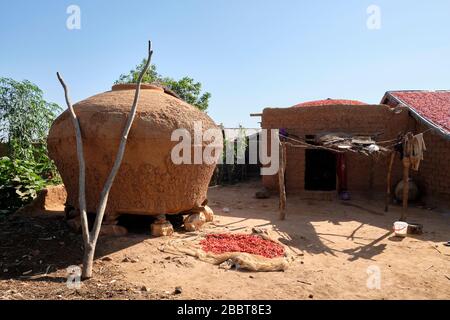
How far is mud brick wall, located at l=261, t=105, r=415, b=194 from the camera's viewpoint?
9.90m

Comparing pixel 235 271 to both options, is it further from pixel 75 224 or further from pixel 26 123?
pixel 26 123

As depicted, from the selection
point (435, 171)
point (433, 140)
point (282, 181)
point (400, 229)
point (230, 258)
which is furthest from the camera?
point (433, 140)

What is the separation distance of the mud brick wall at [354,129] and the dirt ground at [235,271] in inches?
116

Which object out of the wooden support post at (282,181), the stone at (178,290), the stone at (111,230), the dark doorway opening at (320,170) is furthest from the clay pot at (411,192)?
the stone at (178,290)

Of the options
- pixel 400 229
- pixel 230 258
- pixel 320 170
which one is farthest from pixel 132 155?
pixel 320 170

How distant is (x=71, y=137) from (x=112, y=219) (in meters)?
1.55

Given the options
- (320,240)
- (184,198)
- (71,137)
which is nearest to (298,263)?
(320,240)

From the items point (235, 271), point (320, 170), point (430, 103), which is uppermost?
point (430, 103)

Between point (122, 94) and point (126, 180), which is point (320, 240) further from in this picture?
point (122, 94)

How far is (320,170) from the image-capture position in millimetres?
12859

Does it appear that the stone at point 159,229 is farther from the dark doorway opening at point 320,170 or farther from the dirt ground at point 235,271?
the dark doorway opening at point 320,170

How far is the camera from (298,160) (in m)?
10.1

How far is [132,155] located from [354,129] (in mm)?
7235

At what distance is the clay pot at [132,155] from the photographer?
17.3 feet
